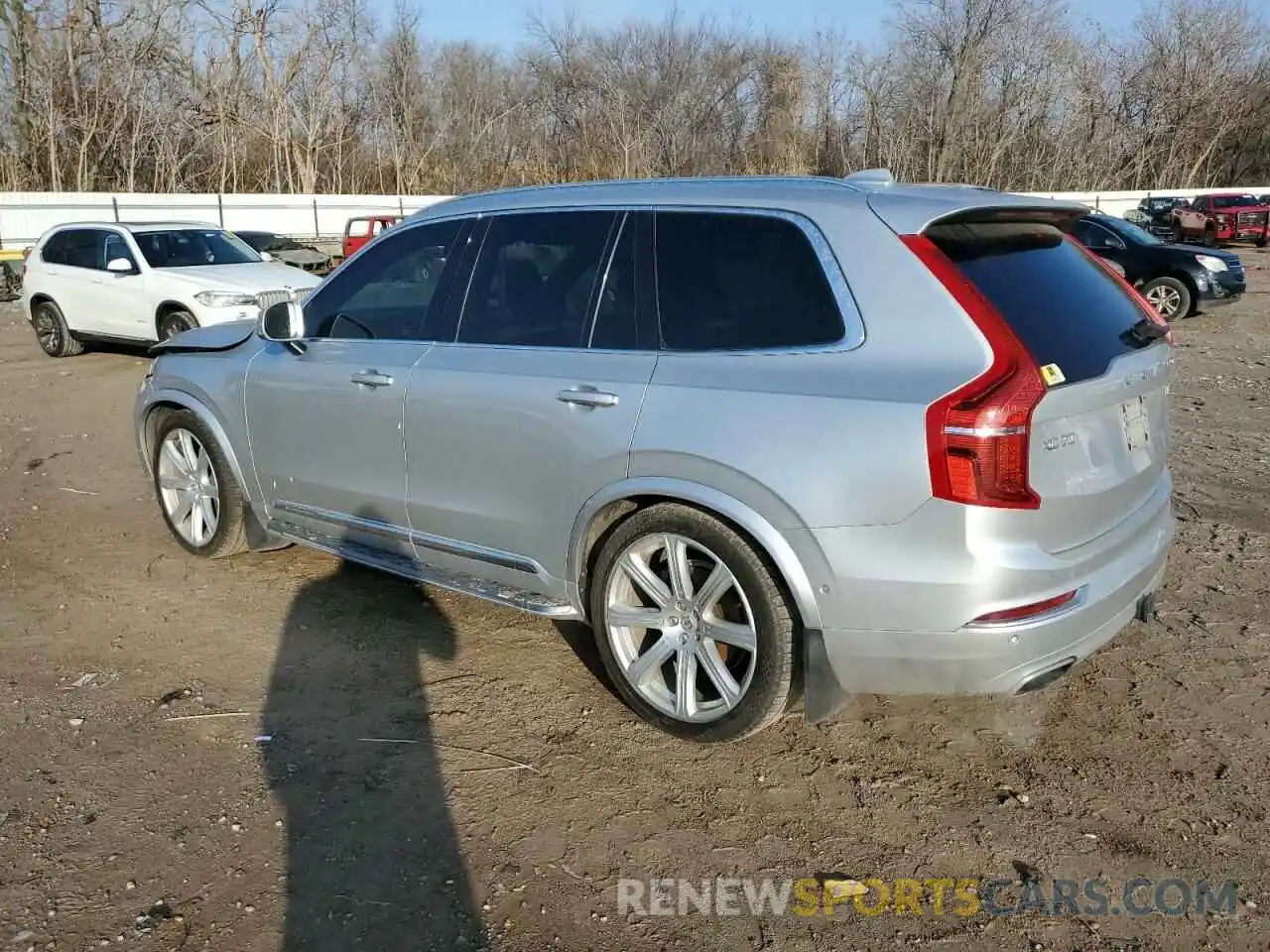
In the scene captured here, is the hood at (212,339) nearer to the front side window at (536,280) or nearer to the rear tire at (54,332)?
the front side window at (536,280)

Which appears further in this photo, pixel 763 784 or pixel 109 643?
pixel 109 643

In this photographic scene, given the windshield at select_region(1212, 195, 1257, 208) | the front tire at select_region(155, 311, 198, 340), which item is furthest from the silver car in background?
the windshield at select_region(1212, 195, 1257, 208)

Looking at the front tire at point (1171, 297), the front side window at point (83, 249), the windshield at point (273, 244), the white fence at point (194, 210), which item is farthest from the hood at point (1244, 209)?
the front side window at point (83, 249)

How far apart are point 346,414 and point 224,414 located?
99 cm

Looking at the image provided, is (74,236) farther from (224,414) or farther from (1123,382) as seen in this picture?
(1123,382)

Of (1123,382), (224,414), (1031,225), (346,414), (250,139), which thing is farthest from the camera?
(250,139)

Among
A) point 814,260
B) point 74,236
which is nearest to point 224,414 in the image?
point 814,260

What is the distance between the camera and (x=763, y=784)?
3.28 m

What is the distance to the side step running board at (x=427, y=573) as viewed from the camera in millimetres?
3781

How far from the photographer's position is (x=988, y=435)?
273 centimetres

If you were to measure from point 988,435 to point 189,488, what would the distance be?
4.17m

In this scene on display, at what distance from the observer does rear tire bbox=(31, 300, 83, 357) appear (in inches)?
512

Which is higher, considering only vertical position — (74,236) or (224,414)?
(74,236)

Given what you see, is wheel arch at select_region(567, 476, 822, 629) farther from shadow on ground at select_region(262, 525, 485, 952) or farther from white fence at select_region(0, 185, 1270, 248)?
white fence at select_region(0, 185, 1270, 248)
